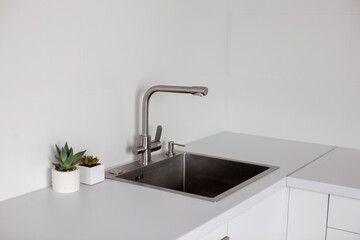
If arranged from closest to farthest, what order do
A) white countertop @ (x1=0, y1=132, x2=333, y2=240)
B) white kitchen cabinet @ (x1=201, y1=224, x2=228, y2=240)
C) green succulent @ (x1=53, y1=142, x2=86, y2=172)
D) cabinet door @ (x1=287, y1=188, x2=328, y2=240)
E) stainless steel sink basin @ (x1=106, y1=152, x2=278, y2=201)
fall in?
white countertop @ (x1=0, y1=132, x2=333, y2=240)
white kitchen cabinet @ (x1=201, y1=224, x2=228, y2=240)
green succulent @ (x1=53, y1=142, x2=86, y2=172)
cabinet door @ (x1=287, y1=188, x2=328, y2=240)
stainless steel sink basin @ (x1=106, y1=152, x2=278, y2=201)

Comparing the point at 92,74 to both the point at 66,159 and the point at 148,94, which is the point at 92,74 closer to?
the point at 148,94

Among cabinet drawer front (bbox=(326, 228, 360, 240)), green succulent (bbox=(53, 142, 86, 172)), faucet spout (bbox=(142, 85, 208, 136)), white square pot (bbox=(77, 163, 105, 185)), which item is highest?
faucet spout (bbox=(142, 85, 208, 136))

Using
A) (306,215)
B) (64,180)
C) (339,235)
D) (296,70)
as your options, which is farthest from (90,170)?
(296,70)

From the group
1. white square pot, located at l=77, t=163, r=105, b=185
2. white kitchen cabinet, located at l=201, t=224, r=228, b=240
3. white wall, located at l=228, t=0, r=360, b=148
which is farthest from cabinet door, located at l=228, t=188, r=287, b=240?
white wall, located at l=228, t=0, r=360, b=148

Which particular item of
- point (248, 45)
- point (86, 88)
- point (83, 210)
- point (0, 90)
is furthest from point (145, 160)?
point (248, 45)

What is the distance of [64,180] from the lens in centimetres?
167

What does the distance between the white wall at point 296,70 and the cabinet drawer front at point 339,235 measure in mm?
643

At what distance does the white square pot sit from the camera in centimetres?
177

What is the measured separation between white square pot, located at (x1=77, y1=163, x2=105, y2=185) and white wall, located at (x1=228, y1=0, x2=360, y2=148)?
3.64 ft

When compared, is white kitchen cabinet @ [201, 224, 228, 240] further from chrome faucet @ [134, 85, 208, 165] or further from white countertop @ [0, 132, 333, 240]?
chrome faucet @ [134, 85, 208, 165]

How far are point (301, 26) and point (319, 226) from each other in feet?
Result: 3.36

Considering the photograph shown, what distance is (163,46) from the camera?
7.30ft

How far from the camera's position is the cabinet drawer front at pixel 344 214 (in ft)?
6.06

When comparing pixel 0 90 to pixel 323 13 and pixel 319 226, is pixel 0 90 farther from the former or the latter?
pixel 323 13
